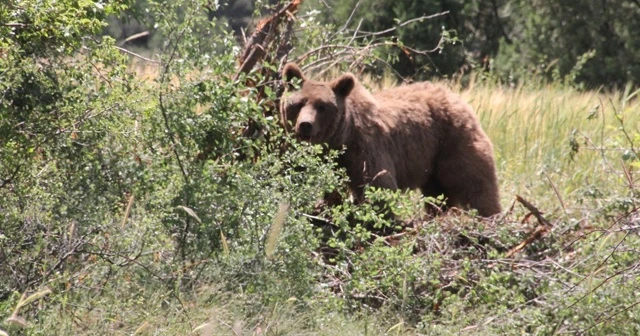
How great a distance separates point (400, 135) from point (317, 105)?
112 centimetres

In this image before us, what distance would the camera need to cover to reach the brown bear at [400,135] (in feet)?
31.7

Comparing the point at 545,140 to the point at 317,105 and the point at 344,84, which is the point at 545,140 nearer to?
the point at 344,84

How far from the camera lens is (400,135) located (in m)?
10.4

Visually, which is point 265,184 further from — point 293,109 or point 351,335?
point 293,109

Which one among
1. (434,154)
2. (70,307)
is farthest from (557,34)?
(70,307)

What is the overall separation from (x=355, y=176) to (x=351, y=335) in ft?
10.0

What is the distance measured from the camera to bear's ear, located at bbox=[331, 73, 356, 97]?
32.0 feet

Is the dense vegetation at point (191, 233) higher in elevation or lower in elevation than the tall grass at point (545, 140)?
higher

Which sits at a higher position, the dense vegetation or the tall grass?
the dense vegetation

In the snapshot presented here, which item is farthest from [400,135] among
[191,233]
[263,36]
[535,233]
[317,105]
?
[191,233]

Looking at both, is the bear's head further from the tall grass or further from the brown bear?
the tall grass

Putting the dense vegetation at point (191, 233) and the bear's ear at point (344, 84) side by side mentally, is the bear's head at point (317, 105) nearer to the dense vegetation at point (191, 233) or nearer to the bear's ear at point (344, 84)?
the bear's ear at point (344, 84)

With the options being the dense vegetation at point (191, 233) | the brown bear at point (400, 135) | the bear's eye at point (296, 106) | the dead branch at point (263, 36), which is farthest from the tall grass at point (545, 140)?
the dense vegetation at point (191, 233)

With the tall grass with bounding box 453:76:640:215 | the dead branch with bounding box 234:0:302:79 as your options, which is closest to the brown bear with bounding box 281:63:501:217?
the dead branch with bounding box 234:0:302:79
